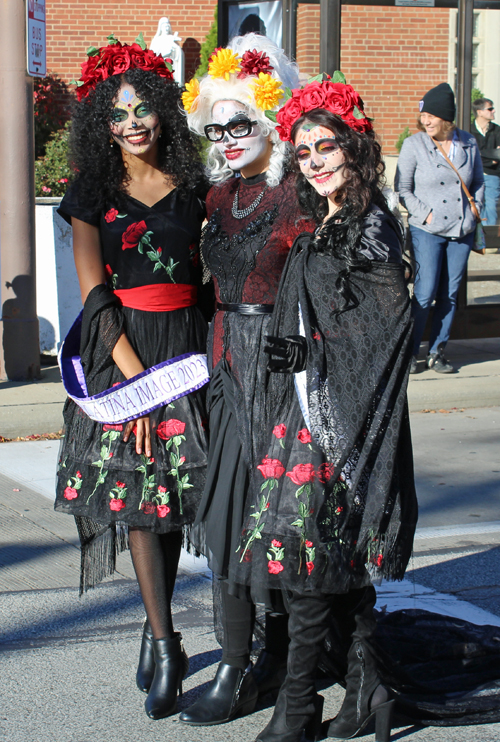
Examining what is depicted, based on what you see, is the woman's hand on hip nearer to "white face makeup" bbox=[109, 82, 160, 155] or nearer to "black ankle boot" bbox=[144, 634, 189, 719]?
"black ankle boot" bbox=[144, 634, 189, 719]

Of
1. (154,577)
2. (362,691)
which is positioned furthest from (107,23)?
(362,691)

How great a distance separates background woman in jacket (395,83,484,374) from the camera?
7.24m

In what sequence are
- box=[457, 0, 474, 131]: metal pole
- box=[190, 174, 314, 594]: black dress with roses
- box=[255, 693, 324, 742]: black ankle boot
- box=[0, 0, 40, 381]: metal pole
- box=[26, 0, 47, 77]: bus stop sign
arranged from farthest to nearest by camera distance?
box=[457, 0, 474, 131]: metal pole → box=[0, 0, 40, 381]: metal pole → box=[26, 0, 47, 77]: bus stop sign → box=[190, 174, 314, 594]: black dress with roses → box=[255, 693, 324, 742]: black ankle boot

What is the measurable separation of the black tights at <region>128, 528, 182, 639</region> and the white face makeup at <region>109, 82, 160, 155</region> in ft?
3.92

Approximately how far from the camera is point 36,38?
269 inches

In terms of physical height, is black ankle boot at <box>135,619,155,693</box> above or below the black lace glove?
below

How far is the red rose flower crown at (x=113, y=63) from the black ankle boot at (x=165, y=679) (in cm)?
175

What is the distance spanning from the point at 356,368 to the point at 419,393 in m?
4.72

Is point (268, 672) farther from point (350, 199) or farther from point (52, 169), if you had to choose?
point (52, 169)

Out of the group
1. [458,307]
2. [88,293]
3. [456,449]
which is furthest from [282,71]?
[458,307]

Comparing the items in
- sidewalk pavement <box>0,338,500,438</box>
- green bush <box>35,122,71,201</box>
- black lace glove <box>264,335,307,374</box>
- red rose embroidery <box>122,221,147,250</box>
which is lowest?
sidewalk pavement <box>0,338,500,438</box>

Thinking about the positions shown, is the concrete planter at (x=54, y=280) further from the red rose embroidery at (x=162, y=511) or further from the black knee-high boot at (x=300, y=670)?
the black knee-high boot at (x=300, y=670)

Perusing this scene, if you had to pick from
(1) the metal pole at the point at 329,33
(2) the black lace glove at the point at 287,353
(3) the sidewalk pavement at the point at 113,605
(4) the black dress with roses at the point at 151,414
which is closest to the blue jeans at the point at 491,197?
(1) the metal pole at the point at 329,33

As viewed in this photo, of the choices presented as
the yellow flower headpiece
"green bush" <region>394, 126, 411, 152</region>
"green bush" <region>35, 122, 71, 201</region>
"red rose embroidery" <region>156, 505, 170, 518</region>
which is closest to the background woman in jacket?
"green bush" <region>394, 126, 411, 152</region>
